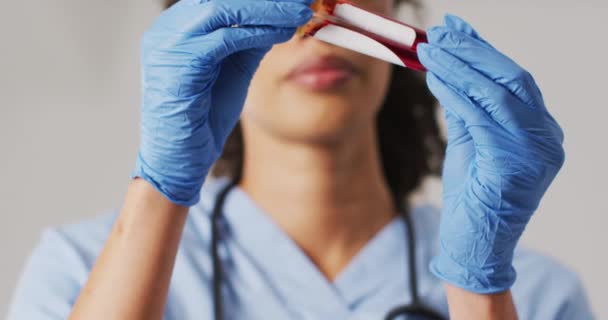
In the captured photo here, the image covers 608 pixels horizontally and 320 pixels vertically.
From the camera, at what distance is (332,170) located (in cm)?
112

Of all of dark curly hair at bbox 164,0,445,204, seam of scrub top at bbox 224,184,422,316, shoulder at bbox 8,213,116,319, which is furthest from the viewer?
dark curly hair at bbox 164,0,445,204

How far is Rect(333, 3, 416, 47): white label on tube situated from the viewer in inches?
30.8

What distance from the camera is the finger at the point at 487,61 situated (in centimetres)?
76

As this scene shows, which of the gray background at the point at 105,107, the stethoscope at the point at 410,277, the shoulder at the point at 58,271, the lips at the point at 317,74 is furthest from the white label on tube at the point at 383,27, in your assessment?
the gray background at the point at 105,107

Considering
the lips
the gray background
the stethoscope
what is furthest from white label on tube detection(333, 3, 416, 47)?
the gray background

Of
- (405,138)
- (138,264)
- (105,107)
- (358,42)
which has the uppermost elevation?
(358,42)

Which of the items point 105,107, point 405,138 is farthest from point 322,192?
point 105,107

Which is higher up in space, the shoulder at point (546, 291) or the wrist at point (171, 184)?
the wrist at point (171, 184)

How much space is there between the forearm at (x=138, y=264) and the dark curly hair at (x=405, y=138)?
451mm

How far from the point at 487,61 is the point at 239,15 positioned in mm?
246

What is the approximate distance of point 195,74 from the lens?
2.64 ft

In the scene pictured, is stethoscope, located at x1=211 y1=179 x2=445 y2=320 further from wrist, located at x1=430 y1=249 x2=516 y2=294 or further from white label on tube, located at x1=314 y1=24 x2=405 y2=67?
white label on tube, located at x1=314 y1=24 x2=405 y2=67

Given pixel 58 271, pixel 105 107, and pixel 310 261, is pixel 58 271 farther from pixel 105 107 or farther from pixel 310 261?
pixel 105 107

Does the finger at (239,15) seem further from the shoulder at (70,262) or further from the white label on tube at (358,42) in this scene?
the shoulder at (70,262)
